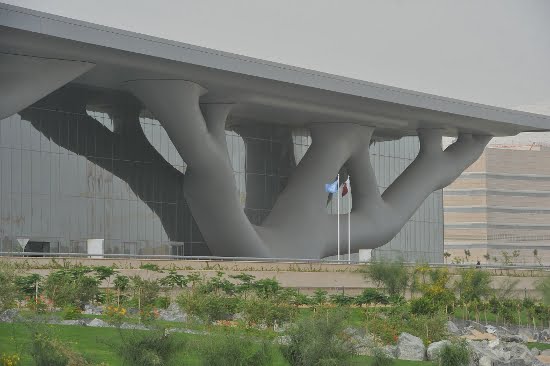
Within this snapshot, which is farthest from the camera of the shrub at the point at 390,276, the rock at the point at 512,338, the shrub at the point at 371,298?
the shrub at the point at 390,276

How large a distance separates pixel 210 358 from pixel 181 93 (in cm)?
2214

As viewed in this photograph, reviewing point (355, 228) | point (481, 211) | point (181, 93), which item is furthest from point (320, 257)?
point (481, 211)

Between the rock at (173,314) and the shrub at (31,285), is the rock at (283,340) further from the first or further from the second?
the shrub at (31,285)

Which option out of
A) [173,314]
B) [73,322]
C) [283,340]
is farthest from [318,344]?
[173,314]

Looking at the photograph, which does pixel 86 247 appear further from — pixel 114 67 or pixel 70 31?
pixel 70 31

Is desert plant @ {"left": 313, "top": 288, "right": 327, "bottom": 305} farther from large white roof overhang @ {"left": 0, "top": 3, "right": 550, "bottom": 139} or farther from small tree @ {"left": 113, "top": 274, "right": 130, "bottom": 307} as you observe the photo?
large white roof overhang @ {"left": 0, "top": 3, "right": 550, "bottom": 139}

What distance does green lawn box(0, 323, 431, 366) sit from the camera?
1827 centimetres

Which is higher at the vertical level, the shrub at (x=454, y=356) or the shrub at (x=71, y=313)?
the shrub at (x=71, y=313)

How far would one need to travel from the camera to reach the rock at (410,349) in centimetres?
2312

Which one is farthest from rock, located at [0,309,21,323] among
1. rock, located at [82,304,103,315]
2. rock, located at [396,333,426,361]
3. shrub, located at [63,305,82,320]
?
rock, located at [396,333,426,361]

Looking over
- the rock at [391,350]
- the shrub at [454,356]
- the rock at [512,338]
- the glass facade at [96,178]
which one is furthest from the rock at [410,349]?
the glass facade at [96,178]

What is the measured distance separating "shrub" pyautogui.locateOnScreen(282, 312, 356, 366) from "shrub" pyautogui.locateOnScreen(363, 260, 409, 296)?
16245 millimetres

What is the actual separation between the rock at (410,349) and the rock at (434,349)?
5.6 inches

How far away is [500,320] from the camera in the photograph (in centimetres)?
3450
